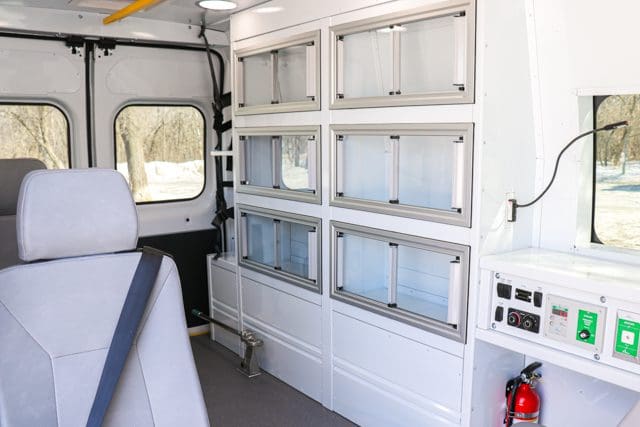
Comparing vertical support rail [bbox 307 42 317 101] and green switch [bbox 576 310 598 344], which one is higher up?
vertical support rail [bbox 307 42 317 101]

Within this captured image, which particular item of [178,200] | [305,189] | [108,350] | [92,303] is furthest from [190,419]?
[178,200]

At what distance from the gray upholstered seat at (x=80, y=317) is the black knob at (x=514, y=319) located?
1415 mm

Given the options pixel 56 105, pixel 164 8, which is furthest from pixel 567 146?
pixel 56 105

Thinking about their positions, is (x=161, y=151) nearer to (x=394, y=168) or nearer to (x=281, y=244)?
(x=281, y=244)

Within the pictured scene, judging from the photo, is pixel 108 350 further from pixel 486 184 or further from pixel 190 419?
pixel 486 184

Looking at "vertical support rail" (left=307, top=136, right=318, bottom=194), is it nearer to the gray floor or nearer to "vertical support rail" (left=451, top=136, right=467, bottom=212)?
"vertical support rail" (left=451, top=136, right=467, bottom=212)

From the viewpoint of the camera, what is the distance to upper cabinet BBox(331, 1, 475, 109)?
259cm

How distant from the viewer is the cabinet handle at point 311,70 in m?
3.47

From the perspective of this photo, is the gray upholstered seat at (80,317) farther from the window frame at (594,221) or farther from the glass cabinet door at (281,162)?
the window frame at (594,221)

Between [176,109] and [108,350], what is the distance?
133 inches

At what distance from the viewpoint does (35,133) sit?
14.1 ft

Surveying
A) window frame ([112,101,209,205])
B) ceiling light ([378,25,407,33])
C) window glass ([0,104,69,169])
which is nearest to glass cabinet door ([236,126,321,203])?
ceiling light ([378,25,407,33])

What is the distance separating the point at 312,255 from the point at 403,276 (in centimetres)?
66

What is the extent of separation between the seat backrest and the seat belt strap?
169 centimetres
